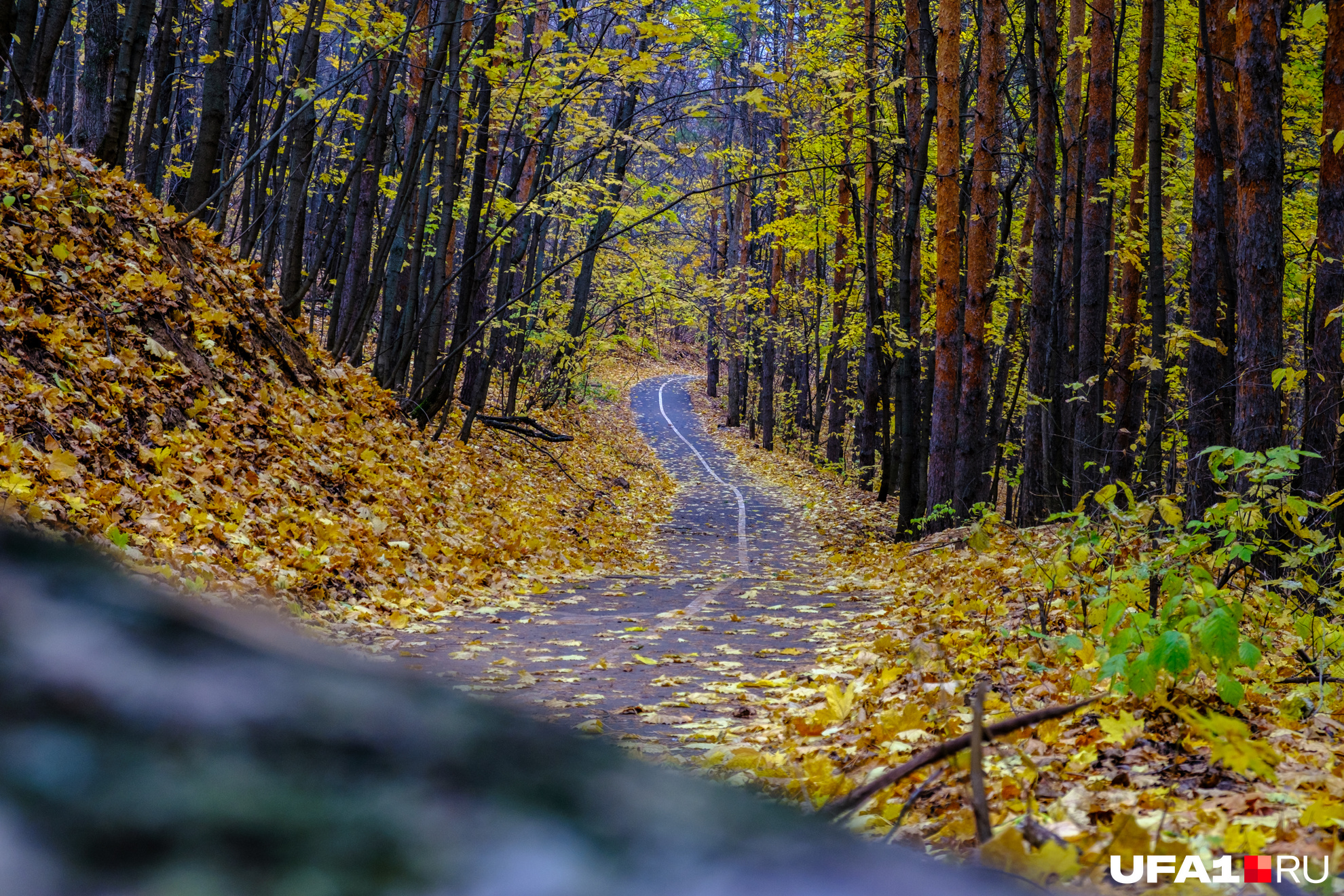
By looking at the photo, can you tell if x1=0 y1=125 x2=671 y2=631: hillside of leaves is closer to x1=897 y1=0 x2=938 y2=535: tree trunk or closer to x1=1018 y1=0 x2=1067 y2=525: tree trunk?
x1=897 y1=0 x2=938 y2=535: tree trunk

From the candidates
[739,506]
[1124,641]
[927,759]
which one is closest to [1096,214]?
[739,506]

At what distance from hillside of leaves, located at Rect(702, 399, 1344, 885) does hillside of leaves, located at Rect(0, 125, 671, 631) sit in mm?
3365

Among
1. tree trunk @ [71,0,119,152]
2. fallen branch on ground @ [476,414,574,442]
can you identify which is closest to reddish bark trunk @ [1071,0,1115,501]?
fallen branch on ground @ [476,414,574,442]

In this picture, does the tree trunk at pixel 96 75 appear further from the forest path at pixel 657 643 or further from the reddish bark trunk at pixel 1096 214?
the reddish bark trunk at pixel 1096 214

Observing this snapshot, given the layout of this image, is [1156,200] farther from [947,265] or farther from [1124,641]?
[1124,641]

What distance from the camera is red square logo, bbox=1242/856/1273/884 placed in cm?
182

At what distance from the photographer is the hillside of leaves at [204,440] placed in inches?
213

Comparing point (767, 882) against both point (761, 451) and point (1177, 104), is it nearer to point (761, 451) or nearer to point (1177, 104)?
point (1177, 104)

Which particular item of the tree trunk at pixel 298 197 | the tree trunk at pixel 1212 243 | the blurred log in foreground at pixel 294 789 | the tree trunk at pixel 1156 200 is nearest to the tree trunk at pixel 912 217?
the tree trunk at pixel 1156 200

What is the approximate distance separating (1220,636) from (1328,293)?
595cm

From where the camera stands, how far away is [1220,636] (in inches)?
116

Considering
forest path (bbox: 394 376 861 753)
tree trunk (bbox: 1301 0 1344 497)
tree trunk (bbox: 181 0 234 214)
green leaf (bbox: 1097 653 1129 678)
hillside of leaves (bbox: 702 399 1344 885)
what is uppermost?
tree trunk (bbox: 181 0 234 214)

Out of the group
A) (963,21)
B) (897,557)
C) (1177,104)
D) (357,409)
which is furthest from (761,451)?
(357,409)

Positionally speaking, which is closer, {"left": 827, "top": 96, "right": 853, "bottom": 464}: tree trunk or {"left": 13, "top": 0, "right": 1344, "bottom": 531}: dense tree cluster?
{"left": 13, "top": 0, "right": 1344, "bottom": 531}: dense tree cluster
